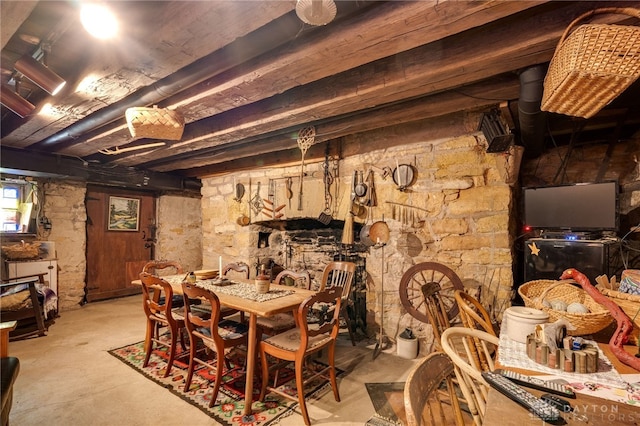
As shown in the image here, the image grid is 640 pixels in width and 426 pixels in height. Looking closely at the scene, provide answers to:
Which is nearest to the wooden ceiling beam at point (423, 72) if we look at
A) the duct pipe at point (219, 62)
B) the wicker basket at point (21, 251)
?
the duct pipe at point (219, 62)

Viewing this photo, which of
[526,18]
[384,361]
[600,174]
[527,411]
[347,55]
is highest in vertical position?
[526,18]

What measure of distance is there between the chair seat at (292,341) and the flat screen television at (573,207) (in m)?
2.15

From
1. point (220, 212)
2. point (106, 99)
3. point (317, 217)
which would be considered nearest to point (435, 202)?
point (317, 217)

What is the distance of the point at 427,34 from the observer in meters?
1.42

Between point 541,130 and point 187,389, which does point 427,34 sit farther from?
point 187,389

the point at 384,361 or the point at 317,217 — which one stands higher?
the point at 317,217

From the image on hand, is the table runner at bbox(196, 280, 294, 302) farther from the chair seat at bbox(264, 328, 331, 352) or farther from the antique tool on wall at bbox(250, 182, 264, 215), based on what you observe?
the antique tool on wall at bbox(250, 182, 264, 215)

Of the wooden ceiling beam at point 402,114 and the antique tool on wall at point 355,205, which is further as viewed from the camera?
the antique tool on wall at point 355,205

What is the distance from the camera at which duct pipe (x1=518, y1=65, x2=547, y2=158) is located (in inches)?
68.0

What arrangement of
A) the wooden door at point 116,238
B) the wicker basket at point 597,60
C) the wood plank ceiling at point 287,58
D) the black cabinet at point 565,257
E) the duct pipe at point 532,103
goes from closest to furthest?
the wicker basket at point 597,60 → the wood plank ceiling at point 287,58 → the duct pipe at point 532,103 → the black cabinet at point 565,257 → the wooden door at point 116,238

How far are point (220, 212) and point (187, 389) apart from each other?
9.87ft

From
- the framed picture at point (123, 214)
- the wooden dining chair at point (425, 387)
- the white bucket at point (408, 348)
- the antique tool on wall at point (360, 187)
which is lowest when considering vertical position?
the white bucket at point (408, 348)

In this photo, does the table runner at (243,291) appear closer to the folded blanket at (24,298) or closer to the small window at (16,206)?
the folded blanket at (24,298)

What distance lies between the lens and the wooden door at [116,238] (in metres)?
4.92
